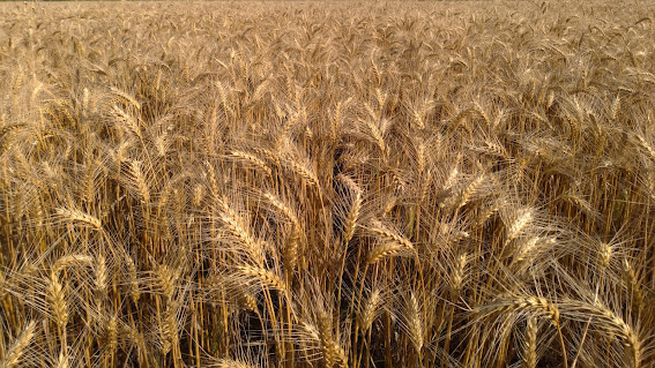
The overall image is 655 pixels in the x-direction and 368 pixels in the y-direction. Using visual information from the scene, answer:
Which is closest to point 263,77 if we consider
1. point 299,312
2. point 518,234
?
point 299,312

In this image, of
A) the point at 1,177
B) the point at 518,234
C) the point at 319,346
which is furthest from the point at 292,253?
the point at 1,177

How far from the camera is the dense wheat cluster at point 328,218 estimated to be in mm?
1282

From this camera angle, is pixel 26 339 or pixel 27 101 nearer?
pixel 26 339

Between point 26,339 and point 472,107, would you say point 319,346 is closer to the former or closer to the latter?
point 26,339

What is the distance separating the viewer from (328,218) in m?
1.83

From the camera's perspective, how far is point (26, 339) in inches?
43.1

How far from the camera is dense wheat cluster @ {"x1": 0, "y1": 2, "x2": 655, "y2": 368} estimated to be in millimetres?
1282

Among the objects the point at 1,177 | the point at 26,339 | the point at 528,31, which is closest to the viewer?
the point at 26,339

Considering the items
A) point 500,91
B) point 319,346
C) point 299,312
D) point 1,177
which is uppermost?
point 500,91

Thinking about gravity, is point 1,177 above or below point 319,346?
above

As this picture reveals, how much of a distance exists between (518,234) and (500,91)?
1.65m

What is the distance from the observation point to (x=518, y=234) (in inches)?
51.7

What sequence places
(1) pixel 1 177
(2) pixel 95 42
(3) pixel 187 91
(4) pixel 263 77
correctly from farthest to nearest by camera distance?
(2) pixel 95 42, (4) pixel 263 77, (3) pixel 187 91, (1) pixel 1 177

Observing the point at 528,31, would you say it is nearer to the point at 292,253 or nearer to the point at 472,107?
the point at 472,107
